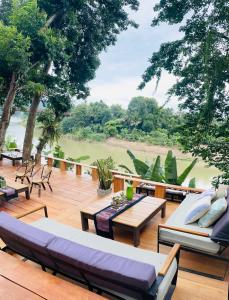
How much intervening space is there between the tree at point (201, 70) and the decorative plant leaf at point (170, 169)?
0.42 meters

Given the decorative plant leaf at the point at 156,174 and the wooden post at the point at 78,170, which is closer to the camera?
the decorative plant leaf at the point at 156,174

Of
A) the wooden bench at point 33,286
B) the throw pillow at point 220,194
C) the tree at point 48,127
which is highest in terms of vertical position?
the tree at point 48,127

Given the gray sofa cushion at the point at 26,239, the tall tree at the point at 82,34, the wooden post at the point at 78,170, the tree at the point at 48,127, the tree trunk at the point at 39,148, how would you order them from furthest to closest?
the tree trunk at the point at 39,148
the tree at the point at 48,127
the tall tree at the point at 82,34
the wooden post at the point at 78,170
the gray sofa cushion at the point at 26,239

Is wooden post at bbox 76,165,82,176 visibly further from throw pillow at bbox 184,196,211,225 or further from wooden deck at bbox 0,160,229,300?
throw pillow at bbox 184,196,211,225

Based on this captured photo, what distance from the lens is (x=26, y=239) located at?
246 cm

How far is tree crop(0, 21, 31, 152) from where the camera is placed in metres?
6.01

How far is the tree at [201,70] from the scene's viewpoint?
16.7 feet

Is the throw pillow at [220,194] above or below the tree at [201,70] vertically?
below

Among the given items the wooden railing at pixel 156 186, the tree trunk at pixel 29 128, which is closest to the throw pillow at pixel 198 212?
the wooden railing at pixel 156 186

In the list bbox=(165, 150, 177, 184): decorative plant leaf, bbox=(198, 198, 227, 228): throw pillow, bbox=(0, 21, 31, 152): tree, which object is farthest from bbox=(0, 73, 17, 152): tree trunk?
bbox=(198, 198, 227, 228): throw pillow

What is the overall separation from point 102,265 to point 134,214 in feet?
6.61

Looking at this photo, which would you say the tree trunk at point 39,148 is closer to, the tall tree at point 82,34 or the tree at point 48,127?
the tree at point 48,127

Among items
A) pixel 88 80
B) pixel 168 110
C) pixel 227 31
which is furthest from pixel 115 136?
pixel 227 31

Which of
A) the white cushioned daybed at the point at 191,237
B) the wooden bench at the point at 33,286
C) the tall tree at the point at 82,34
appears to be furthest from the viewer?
the tall tree at the point at 82,34
